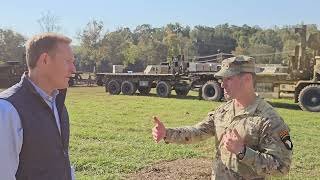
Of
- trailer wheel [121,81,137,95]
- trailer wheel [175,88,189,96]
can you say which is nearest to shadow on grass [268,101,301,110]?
trailer wheel [175,88,189,96]

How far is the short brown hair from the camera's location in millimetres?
2715

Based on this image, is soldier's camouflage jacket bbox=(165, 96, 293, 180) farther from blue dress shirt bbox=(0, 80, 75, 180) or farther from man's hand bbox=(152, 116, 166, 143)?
blue dress shirt bbox=(0, 80, 75, 180)

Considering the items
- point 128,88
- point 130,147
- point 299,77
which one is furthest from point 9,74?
point 130,147

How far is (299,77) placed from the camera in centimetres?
2103

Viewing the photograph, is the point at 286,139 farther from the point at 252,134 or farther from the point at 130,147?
the point at 130,147

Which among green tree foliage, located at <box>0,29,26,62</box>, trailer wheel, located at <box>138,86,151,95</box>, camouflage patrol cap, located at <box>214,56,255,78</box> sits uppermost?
green tree foliage, located at <box>0,29,26,62</box>

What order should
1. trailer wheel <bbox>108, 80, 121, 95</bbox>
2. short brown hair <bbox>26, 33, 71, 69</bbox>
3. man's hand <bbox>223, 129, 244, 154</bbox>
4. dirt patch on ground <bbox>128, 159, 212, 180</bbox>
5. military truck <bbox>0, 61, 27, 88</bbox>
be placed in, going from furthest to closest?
military truck <bbox>0, 61, 27, 88</bbox>, trailer wheel <bbox>108, 80, 121, 95</bbox>, dirt patch on ground <bbox>128, 159, 212, 180</bbox>, man's hand <bbox>223, 129, 244, 154</bbox>, short brown hair <bbox>26, 33, 71, 69</bbox>

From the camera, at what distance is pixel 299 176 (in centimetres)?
763

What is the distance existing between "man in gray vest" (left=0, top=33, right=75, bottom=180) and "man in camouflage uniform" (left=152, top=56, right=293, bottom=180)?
3.24ft

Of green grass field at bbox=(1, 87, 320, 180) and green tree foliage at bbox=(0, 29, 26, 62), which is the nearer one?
green grass field at bbox=(1, 87, 320, 180)

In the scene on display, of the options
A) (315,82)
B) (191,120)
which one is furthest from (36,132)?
(315,82)

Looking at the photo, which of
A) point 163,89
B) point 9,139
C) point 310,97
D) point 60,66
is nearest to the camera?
point 9,139

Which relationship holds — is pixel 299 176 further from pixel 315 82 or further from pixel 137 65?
pixel 137 65

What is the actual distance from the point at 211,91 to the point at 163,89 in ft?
13.0
